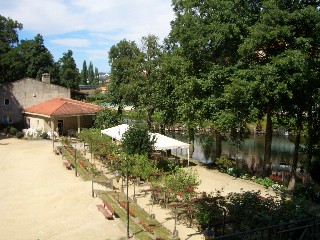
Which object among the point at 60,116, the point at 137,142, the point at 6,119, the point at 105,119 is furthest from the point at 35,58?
the point at 137,142

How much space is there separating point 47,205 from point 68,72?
52944 millimetres

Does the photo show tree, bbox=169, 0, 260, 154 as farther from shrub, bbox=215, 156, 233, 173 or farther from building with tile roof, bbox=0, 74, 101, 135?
building with tile roof, bbox=0, 74, 101, 135

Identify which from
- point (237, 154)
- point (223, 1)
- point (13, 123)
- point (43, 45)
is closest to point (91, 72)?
point (43, 45)

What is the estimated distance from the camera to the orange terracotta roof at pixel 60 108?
114ft

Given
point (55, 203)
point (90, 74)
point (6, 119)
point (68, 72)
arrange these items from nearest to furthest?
point (55, 203), point (6, 119), point (68, 72), point (90, 74)

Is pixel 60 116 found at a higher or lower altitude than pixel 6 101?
lower

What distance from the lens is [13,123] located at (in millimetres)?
38906

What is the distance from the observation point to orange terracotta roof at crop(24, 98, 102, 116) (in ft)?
114

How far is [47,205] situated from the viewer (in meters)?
16.2

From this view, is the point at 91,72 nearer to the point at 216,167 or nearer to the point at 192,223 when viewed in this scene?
the point at 216,167

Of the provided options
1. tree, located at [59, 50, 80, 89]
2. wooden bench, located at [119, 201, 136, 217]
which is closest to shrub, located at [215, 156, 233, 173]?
wooden bench, located at [119, 201, 136, 217]

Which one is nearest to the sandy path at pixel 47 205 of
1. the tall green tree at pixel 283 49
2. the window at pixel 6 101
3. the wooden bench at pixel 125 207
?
the wooden bench at pixel 125 207

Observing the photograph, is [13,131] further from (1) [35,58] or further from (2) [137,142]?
(1) [35,58]

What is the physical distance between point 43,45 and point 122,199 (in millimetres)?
53094
